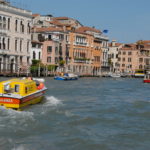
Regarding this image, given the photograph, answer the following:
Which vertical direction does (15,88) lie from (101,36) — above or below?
below

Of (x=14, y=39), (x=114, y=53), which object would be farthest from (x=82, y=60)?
(x=114, y=53)

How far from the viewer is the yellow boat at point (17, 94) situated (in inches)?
685

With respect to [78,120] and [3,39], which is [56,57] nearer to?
[3,39]

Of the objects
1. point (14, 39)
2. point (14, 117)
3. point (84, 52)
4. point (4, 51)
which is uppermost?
point (14, 39)

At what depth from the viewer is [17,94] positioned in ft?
58.5

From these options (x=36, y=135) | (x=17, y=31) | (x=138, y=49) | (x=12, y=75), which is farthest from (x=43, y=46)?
(x=36, y=135)

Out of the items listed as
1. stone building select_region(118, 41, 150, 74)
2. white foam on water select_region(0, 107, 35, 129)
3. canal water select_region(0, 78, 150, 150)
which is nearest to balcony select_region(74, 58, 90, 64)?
stone building select_region(118, 41, 150, 74)

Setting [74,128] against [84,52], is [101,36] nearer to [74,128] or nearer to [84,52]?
[84,52]

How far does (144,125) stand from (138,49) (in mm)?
73794

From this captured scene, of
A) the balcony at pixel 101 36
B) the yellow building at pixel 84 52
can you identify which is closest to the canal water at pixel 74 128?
the yellow building at pixel 84 52

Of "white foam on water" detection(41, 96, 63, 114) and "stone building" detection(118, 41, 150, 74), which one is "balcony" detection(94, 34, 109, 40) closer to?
"stone building" detection(118, 41, 150, 74)

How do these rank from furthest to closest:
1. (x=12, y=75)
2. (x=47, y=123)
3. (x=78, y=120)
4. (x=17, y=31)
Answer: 1. (x=17, y=31)
2. (x=12, y=75)
3. (x=78, y=120)
4. (x=47, y=123)

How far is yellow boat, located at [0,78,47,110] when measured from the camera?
57.1 feet

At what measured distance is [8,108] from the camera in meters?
17.4
